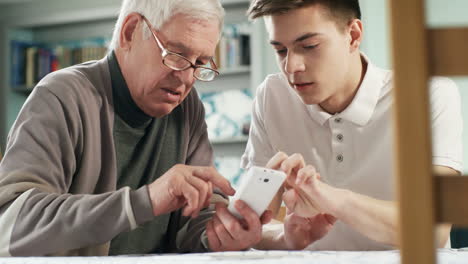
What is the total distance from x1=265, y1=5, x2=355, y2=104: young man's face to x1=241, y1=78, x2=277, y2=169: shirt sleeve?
0.23 metres

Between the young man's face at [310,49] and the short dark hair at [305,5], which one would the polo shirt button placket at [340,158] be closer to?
the young man's face at [310,49]

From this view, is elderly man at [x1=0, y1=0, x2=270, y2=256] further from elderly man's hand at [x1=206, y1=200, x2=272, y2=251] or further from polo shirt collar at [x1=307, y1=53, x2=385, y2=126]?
polo shirt collar at [x1=307, y1=53, x2=385, y2=126]

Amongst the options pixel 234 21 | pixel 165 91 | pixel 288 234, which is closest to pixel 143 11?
pixel 165 91

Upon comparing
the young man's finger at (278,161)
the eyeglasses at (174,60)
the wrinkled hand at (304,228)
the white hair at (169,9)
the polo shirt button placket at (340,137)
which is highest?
the white hair at (169,9)

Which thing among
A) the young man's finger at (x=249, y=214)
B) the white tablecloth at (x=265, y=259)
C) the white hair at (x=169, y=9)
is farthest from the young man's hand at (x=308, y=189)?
the white hair at (x=169, y=9)

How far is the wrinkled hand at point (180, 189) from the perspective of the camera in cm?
106

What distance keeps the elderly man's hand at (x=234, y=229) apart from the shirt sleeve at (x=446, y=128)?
53 centimetres

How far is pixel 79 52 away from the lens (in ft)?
14.2

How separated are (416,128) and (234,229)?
70 cm

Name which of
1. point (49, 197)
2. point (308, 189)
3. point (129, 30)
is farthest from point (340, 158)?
point (49, 197)

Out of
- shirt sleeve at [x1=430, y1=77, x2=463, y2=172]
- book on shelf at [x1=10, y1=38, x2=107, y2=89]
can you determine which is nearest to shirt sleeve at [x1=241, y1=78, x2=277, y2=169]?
shirt sleeve at [x1=430, y1=77, x2=463, y2=172]

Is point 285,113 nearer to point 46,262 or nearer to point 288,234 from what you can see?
point 288,234

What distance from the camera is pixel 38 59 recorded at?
4.36 metres

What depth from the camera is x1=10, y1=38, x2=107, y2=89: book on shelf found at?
434 cm
